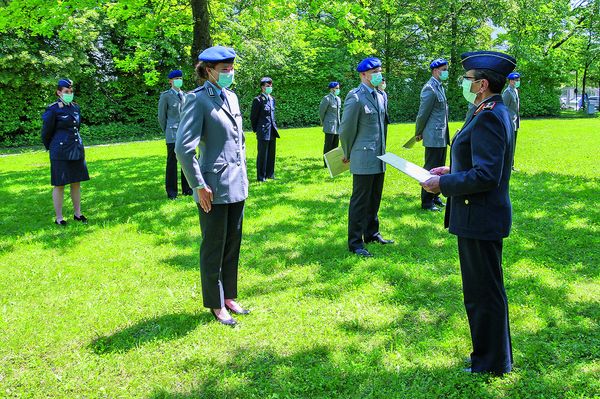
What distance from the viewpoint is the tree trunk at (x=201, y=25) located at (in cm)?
1044

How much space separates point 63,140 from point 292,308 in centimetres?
511

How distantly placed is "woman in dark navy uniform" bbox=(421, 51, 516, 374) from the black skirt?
252 inches

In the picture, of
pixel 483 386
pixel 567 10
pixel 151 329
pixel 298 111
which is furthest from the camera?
pixel 567 10

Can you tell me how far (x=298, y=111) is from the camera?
2898cm

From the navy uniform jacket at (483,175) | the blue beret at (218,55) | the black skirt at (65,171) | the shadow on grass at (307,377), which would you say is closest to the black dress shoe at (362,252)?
the shadow on grass at (307,377)

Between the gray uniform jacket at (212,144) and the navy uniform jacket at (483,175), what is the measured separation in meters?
1.87

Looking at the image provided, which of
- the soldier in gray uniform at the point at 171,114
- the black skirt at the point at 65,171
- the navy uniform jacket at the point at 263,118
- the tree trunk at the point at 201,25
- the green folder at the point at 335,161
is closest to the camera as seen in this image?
the green folder at the point at 335,161

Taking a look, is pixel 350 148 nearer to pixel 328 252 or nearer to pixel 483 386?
pixel 328 252

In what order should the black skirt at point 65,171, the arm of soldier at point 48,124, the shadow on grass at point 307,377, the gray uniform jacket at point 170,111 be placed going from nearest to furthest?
1. the shadow on grass at point 307,377
2. the arm of soldier at point 48,124
3. the black skirt at point 65,171
4. the gray uniform jacket at point 170,111

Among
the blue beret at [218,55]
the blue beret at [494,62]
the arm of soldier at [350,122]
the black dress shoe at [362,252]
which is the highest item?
the blue beret at [218,55]

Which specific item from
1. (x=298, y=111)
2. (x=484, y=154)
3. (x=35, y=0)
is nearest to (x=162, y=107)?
(x=35, y=0)

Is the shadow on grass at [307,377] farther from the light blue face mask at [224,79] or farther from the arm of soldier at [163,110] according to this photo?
the arm of soldier at [163,110]

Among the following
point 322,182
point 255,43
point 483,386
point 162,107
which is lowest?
point 483,386

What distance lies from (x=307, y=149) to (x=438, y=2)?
19.5 m
